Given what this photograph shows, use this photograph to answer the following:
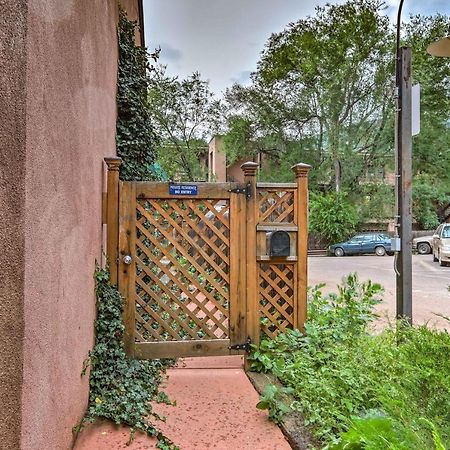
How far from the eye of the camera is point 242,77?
810 inches

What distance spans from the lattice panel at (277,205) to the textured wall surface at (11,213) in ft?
7.63

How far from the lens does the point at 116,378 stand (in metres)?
2.76

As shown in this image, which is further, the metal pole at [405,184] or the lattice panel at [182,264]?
the metal pole at [405,184]

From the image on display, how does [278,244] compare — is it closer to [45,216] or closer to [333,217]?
[45,216]

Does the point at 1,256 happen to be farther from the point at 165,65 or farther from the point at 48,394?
the point at 165,65

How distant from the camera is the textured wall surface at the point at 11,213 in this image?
49.3 inches

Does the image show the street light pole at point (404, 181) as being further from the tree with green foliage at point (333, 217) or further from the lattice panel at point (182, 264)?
the tree with green foliage at point (333, 217)

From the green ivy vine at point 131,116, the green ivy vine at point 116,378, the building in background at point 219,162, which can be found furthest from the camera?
the building in background at point 219,162

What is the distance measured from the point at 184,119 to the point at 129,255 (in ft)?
51.9

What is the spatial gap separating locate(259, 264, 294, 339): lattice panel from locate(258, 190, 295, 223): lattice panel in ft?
1.39

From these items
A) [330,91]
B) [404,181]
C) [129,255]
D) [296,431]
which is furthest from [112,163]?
[330,91]

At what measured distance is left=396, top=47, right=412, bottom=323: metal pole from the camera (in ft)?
12.1

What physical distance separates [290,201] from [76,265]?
1.99 meters

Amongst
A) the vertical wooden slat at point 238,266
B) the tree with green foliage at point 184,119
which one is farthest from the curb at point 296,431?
the tree with green foliage at point 184,119
